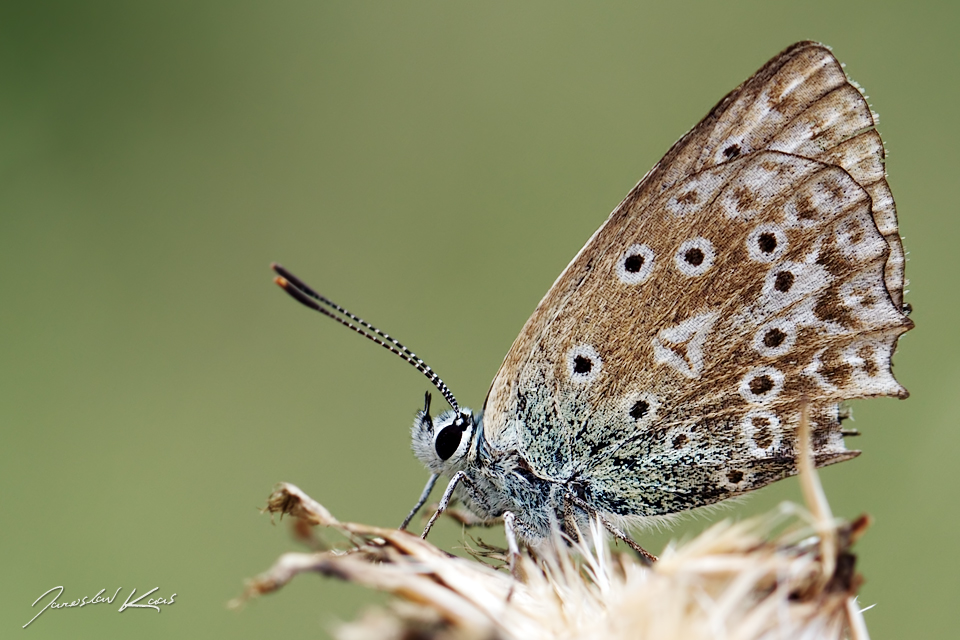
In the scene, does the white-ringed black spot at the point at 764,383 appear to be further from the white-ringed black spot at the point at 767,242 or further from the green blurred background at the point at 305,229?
the green blurred background at the point at 305,229

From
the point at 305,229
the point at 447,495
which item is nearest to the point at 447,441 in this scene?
the point at 447,495

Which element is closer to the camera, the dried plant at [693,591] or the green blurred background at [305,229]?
the dried plant at [693,591]

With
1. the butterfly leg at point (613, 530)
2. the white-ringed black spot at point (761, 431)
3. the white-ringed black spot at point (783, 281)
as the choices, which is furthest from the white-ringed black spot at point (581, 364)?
the white-ringed black spot at point (783, 281)

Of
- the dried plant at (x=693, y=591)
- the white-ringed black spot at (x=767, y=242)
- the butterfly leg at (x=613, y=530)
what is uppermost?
the white-ringed black spot at (x=767, y=242)

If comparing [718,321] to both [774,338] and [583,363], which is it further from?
[583,363]

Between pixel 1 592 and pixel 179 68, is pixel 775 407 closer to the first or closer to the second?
pixel 1 592

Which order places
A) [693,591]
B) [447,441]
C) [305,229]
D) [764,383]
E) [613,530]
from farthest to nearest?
[305,229], [447,441], [764,383], [613,530], [693,591]

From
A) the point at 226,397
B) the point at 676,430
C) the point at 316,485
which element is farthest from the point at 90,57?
the point at 676,430
